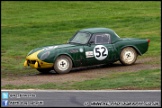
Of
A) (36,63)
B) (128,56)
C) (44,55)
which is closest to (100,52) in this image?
(128,56)

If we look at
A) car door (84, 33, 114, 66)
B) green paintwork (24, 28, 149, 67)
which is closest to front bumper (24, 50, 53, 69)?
green paintwork (24, 28, 149, 67)

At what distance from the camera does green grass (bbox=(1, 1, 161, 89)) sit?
21967 mm

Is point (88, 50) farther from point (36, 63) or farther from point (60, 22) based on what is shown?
point (60, 22)

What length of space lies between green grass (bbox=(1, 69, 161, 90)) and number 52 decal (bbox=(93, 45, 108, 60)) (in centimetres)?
200

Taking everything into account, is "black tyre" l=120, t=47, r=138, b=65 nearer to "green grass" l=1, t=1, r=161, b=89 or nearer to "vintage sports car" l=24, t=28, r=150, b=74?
"vintage sports car" l=24, t=28, r=150, b=74

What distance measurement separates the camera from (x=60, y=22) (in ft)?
102

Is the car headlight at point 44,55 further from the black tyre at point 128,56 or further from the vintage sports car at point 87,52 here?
the black tyre at point 128,56

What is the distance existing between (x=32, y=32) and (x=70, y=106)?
59.5 ft

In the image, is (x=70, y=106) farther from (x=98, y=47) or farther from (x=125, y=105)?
(x=98, y=47)

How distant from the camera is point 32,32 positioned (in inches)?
1110

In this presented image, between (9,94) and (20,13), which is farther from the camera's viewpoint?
(20,13)

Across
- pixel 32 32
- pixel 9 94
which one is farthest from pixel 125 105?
pixel 32 32

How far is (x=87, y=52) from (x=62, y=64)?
0.97 metres

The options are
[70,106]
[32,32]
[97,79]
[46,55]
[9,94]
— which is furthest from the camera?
[32,32]
